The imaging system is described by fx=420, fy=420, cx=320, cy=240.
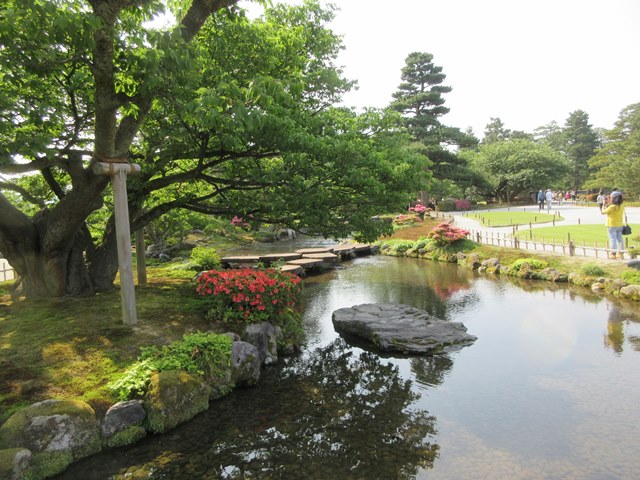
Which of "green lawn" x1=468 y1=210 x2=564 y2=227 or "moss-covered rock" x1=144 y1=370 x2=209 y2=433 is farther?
"green lawn" x1=468 y1=210 x2=564 y2=227

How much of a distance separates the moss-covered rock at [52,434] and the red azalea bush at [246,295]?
4.41 m

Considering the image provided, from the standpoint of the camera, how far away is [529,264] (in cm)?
1966

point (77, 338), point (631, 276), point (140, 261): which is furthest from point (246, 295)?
point (631, 276)

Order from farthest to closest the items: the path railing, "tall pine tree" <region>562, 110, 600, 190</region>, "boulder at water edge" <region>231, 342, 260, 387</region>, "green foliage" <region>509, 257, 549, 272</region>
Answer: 1. "tall pine tree" <region>562, 110, 600, 190</region>
2. "green foliage" <region>509, 257, 549, 272</region>
3. the path railing
4. "boulder at water edge" <region>231, 342, 260, 387</region>

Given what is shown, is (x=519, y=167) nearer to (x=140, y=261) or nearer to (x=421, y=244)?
(x=421, y=244)

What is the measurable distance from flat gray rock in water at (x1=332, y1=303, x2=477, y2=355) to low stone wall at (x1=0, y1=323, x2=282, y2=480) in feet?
14.9

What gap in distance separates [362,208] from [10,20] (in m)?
8.56

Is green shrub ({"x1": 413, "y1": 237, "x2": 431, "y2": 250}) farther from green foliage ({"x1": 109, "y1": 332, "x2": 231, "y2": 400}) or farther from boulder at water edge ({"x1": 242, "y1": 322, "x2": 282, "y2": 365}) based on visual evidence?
green foliage ({"x1": 109, "y1": 332, "x2": 231, "y2": 400})

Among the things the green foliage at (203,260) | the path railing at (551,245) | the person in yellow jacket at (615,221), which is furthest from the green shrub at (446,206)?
the green foliage at (203,260)

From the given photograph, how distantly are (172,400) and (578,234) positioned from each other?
81.2 feet

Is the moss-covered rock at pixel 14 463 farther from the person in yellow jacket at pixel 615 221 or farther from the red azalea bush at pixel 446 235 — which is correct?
the red azalea bush at pixel 446 235

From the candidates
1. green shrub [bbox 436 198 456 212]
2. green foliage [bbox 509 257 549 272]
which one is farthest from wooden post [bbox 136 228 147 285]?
green shrub [bbox 436 198 456 212]

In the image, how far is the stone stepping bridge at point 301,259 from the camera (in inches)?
882

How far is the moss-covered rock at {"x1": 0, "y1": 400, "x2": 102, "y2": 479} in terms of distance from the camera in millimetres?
5777
